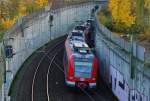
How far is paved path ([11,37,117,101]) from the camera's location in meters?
42.1

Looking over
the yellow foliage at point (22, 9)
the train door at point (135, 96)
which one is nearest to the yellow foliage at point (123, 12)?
the yellow foliage at point (22, 9)

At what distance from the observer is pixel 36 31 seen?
214 ft

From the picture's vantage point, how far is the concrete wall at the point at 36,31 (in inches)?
1971

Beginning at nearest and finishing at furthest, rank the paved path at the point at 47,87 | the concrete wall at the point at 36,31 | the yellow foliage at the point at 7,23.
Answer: the paved path at the point at 47,87 < the concrete wall at the point at 36,31 < the yellow foliage at the point at 7,23

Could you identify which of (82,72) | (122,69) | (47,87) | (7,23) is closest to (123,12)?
(7,23)

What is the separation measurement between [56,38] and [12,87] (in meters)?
31.5

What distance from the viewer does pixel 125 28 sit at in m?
62.1

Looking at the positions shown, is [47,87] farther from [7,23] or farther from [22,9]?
[22,9]

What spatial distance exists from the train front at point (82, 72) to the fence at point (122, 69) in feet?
6.32

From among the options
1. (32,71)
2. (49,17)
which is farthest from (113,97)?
(49,17)

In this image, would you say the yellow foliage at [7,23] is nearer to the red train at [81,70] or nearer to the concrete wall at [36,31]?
the concrete wall at [36,31]

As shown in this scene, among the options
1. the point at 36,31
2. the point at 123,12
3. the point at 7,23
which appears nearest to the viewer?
the point at 123,12

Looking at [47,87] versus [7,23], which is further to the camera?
[7,23]

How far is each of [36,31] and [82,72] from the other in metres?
23.5
